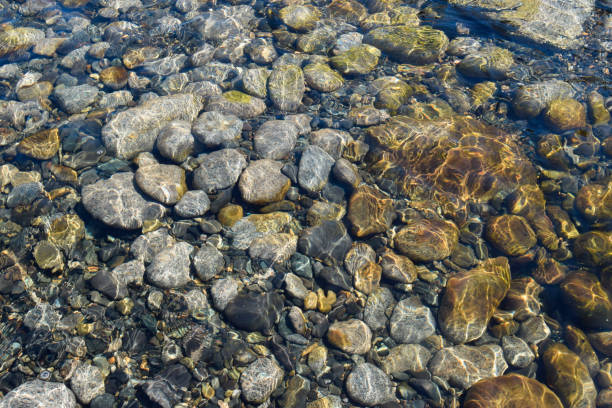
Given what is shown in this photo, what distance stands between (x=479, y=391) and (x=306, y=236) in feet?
9.76

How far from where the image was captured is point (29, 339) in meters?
4.56

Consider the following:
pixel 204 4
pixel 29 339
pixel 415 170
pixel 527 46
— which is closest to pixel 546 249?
pixel 415 170

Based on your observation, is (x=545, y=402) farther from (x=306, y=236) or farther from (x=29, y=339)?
(x=29, y=339)

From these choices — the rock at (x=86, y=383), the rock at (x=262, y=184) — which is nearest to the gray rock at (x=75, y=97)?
the rock at (x=262, y=184)

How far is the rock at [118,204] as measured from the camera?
5564mm

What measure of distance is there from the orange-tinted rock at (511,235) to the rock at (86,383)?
19.1 ft

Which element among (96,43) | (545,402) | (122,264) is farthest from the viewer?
(96,43)

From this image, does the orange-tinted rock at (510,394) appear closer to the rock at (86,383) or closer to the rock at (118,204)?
the rock at (86,383)

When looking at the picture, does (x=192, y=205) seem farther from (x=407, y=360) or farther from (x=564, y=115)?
(x=564, y=115)

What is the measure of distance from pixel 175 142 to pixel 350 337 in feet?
14.0

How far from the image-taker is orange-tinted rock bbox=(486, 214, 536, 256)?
19.4 feet

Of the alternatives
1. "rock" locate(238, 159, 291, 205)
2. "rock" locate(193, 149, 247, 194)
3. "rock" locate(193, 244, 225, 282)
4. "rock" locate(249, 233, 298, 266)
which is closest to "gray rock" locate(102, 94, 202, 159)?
"rock" locate(193, 149, 247, 194)

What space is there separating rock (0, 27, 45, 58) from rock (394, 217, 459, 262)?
32.2ft

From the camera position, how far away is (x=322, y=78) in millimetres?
8156
